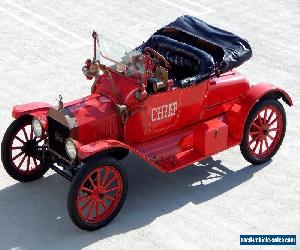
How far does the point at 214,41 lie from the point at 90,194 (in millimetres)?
3320

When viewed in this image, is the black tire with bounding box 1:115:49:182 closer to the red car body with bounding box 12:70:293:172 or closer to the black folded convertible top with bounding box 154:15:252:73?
the red car body with bounding box 12:70:293:172

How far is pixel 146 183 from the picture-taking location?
9.02 m

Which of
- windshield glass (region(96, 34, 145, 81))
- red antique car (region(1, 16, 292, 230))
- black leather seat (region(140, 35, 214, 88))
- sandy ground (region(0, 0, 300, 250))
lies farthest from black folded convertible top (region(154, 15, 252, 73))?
sandy ground (region(0, 0, 300, 250))

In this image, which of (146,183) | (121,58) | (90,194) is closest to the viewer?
(90,194)

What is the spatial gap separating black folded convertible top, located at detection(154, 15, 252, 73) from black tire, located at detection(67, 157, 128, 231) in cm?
231

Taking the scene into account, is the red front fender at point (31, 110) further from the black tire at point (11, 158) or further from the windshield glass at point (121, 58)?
the windshield glass at point (121, 58)

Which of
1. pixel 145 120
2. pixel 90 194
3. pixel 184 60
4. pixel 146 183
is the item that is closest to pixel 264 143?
pixel 184 60

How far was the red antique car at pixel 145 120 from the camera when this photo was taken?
790 centimetres

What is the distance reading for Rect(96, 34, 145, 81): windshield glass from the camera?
27.0 feet

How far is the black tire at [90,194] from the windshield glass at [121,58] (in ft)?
4.20

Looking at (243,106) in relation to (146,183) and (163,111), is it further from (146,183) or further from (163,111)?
(146,183)

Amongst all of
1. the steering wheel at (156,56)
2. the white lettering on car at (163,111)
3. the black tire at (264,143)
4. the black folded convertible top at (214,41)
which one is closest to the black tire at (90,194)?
the white lettering on car at (163,111)

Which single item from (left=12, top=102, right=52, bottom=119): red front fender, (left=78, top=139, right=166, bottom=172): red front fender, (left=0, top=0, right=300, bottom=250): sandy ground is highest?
(left=12, top=102, right=52, bottom=119): red front fender

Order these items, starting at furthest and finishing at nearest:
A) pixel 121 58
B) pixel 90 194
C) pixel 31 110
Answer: pixel 31 110, pixel 121 58, pixel 90 194
